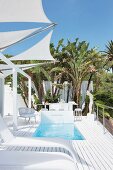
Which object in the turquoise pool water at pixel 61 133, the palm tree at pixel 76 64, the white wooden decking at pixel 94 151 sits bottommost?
the turquoise pool water at pixel 61 133

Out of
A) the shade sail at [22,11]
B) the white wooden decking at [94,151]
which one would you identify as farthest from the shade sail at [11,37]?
the white wooden decking at [94,151]

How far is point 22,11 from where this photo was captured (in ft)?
27.3

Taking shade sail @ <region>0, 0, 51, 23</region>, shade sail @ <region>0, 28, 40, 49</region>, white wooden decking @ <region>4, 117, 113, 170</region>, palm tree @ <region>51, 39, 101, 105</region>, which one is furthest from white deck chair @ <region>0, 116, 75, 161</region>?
palm tree @ <region>51, 39, 101, 105</region>

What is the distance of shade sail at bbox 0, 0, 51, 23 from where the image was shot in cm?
782

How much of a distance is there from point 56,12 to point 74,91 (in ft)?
50.7

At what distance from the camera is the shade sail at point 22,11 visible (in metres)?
7.82

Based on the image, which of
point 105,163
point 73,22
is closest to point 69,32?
point 73,22

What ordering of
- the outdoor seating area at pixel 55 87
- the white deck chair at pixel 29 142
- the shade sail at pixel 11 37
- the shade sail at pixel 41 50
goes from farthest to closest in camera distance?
the shade sail at pixel 41 50, the shade sail at pixel 11 37, the outdoor seating area at pixel 55 87, the white deck chair at pixel 29 142

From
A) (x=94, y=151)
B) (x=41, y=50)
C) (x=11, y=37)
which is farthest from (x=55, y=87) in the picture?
(x=94, y=151)

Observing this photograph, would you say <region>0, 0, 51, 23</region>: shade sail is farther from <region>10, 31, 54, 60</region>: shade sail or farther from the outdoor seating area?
<region>10, 31, 54, 60</region>: shade sail

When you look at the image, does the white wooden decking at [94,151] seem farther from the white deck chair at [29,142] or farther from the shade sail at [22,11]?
the shade sail at [22,11]

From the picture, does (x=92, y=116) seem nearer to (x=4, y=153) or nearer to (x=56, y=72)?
(x=56, y=72)

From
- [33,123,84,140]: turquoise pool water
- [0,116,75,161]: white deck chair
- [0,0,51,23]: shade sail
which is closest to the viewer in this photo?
[0,116,75,161]: white deck chair

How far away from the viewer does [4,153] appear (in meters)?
5.39
